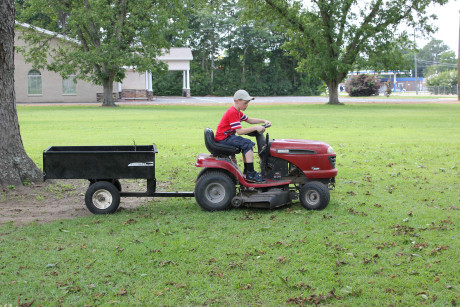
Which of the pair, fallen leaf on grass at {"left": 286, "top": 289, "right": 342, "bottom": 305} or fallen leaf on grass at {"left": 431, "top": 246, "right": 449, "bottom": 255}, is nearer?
fallen leaf on grass at {"left": 286, "top": 289, "right": 342, "bottom": 305}

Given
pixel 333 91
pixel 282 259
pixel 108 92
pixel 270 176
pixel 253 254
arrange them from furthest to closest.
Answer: pixel 333 91
pixel 108 92
pixel 270 176
pixel 253 254
pixel 282 259

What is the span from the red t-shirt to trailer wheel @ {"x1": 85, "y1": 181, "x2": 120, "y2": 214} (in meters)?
1.66

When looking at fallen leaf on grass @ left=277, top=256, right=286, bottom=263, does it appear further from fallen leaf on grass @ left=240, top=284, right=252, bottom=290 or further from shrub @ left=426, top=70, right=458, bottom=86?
shrub @ left=426, top=70, right=458, bottom=86

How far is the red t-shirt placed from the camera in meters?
7.53

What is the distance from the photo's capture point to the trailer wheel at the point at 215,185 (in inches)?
298

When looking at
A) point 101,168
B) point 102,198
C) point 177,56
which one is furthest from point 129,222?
point 177,56

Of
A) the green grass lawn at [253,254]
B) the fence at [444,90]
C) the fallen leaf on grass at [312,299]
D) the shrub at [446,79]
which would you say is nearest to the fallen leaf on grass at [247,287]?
the green grass lawn at [253,254]

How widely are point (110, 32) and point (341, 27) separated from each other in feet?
56.8

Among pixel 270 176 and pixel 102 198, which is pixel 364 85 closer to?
pixel 270 176

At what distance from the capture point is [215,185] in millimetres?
7648

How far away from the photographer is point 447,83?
9262 cm

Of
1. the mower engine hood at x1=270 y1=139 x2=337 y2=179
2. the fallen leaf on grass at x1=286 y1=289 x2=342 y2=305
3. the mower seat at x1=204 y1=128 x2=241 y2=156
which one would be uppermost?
the mower seat at x1=204 y1=128 x2=241 y2=156

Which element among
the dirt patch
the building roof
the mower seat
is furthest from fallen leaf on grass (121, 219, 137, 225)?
the building roof

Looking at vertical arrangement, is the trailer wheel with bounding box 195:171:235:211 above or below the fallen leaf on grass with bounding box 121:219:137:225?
above
